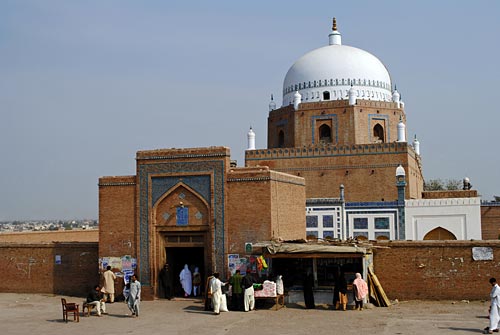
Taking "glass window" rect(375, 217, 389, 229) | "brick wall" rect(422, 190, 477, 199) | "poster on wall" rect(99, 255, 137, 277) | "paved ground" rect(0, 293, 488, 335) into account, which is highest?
"brick wall" rect(422, 190, 477, 199)

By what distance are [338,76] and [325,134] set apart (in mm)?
3207

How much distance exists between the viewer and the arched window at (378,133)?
35344 mm

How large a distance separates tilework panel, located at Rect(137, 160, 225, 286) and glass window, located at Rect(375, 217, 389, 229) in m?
12.3

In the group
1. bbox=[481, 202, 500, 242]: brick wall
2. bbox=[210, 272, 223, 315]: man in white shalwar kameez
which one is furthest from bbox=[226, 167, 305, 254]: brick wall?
bbox=[481, 202, 500, 242]: brick wall

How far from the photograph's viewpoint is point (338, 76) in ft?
117

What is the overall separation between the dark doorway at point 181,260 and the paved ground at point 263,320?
80.0 inches

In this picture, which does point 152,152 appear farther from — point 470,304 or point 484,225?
point 484,225

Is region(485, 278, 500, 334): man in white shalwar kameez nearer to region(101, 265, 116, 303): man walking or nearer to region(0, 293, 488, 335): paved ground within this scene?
region(0, 293, 488, 335): paved ground

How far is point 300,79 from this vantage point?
36.6m

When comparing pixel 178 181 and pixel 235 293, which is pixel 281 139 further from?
pixel 235 293

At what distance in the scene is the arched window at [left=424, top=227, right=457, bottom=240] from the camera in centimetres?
2894

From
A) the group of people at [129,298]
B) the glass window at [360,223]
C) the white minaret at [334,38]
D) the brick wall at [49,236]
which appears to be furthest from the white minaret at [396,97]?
the group of people at [129,298]

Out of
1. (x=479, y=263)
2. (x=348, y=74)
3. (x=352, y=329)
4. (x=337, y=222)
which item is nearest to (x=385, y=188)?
(x=337, y=222)

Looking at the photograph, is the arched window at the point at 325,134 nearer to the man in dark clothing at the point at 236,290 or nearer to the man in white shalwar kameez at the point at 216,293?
the man in dark clothing at the point at 236,290
